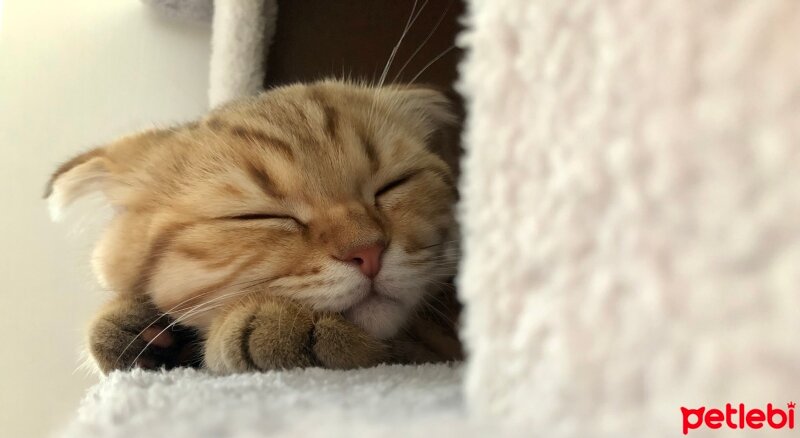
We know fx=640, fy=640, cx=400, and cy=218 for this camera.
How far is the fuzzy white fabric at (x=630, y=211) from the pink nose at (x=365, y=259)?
0.38m

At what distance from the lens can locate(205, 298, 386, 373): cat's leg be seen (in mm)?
557

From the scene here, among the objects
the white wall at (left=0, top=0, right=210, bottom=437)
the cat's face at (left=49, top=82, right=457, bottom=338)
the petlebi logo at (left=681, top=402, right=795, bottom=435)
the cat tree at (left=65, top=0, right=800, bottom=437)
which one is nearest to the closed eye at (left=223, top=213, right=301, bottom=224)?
the cat's face at (left=49, top=82, right=457, bottom=338)

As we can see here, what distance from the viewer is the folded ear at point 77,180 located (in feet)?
2.90

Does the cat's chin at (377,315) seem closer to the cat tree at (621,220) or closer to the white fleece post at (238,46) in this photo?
the cat tree at (621,220)

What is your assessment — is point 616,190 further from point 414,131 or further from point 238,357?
point 414,131

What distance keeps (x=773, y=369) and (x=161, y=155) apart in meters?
0.82

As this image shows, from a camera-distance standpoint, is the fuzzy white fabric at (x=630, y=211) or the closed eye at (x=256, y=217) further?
the closed eye at (x=256, y=217)

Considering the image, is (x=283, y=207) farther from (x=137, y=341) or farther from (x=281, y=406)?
(x=281, y=406)

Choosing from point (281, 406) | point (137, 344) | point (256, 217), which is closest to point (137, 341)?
point (137, 344)

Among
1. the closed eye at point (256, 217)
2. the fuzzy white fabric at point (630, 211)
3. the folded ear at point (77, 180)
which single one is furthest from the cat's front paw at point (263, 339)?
the folded ear at point (77, 180)

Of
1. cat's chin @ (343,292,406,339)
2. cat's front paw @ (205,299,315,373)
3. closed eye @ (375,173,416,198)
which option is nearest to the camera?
cat's front paw @ (205,299,315,373)

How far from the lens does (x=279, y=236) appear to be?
0.72 metres

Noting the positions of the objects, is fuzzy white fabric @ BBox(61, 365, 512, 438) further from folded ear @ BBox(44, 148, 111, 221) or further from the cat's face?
folded ear @ BBox(44, 148, 111, 221)

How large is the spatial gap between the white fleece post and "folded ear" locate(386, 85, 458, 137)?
19.8 inches
